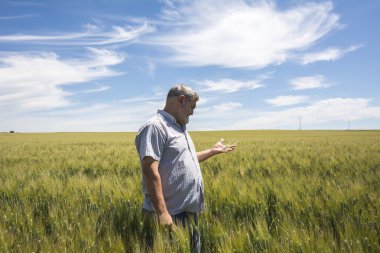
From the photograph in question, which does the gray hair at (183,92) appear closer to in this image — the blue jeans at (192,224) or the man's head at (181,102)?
the man's head at (181,102)

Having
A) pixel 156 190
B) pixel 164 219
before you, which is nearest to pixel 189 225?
pixel 164 219

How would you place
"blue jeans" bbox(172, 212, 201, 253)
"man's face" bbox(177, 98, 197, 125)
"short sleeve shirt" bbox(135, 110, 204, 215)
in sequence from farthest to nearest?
1. "man's face" bbox(177, 98, 197, 125)
2. "short sleeve shirt" bbox(135, 110, 204, 215)
3. "blue jeans" bbox(172, 212, 201, 253)

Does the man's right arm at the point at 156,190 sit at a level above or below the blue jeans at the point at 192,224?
above

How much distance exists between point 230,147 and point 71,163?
6.41 metres

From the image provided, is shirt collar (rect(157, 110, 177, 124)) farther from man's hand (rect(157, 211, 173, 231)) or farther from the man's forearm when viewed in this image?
man's hand (rect(157, 211, 173, 231))

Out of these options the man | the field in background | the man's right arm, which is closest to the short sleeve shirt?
the man

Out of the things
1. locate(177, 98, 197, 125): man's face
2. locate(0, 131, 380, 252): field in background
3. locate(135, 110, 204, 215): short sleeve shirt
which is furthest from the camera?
locate(177, 98, 197, 125): man's face

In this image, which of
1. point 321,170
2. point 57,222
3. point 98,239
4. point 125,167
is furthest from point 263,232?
point 125,167

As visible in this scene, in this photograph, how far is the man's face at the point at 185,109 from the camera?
3.00m

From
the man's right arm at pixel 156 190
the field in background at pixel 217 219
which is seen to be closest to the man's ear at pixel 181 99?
the man's right arm at pixel 156 190

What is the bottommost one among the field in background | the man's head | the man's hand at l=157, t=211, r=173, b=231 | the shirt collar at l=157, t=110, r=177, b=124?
the field in background

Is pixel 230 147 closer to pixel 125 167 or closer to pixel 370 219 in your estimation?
pixel 370 219

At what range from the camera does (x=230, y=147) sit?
404 centimetres

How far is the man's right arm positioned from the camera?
271 centimetres
